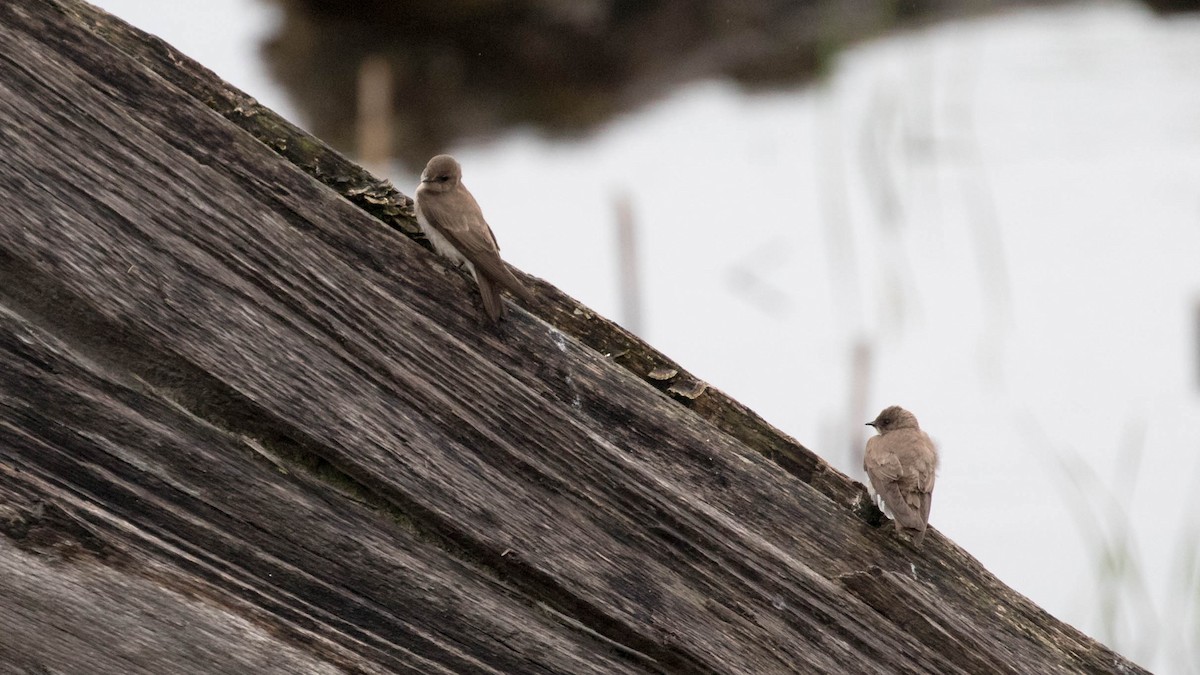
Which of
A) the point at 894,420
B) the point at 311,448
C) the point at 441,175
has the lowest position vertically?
the point at 311,448

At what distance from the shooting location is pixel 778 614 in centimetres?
137

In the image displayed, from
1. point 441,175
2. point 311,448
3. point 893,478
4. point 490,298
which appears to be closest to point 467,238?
point 490,298

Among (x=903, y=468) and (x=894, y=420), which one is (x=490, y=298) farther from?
(x=894, y=420)

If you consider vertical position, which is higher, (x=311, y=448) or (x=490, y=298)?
(x=490, y=298)

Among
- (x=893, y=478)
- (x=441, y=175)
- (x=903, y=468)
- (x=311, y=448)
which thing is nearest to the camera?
(x=311, y=448)

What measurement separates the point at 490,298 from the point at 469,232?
186 millimetres

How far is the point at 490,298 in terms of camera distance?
4.37 ft

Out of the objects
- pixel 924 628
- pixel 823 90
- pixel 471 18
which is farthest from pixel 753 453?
pixel 471 18

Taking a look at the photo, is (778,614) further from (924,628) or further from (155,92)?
(155,92)

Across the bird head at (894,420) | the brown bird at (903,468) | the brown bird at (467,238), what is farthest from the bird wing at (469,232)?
the bird head at (894,420)

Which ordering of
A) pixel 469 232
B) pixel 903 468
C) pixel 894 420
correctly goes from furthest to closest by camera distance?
pixel 894 420, pixel 903 468, pixel 469 232

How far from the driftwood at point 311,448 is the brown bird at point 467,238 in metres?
0.03

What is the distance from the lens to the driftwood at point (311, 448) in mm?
1154

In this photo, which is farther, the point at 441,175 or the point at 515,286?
the point at 441,175
